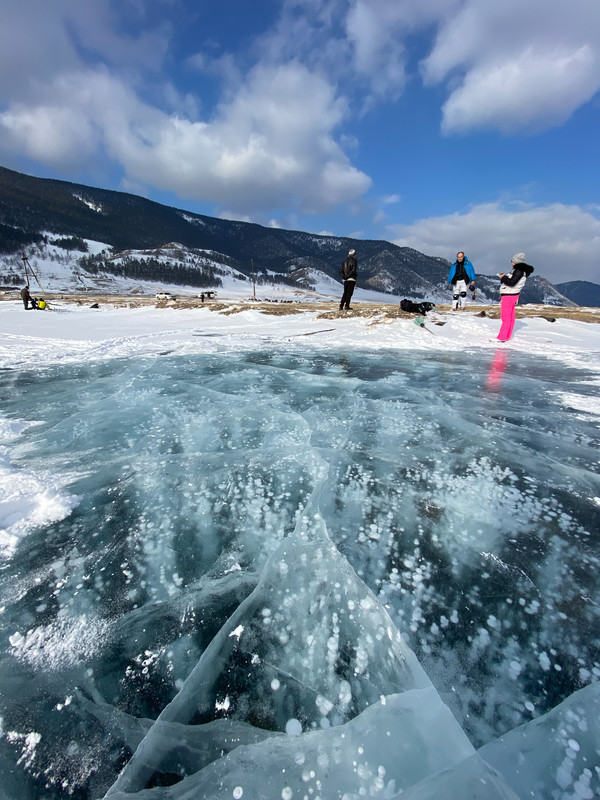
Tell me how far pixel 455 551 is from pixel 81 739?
5.26ft

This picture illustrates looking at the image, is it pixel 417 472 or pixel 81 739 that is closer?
pixel 81 739

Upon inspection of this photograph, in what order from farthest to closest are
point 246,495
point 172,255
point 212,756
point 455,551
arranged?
point 172,255 → point 246,495 → point 455,551 → point 212,756

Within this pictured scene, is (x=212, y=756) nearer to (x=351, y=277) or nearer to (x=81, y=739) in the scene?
(x=81, y=739)

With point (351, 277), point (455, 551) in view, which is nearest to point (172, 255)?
point (351, 277)

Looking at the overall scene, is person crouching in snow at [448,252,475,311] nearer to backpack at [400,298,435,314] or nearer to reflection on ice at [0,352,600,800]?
backpack at [400,298,435,314]

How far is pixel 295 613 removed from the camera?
1480 millimetres

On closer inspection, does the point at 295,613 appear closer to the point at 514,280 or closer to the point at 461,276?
the point at 514,280

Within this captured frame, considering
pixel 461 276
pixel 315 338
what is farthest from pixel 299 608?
pixel 461 276

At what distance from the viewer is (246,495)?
2275mm

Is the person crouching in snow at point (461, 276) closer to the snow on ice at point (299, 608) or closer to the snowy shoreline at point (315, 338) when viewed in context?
the snowy shoreline at point (315, 338)

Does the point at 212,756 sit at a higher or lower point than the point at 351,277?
lower

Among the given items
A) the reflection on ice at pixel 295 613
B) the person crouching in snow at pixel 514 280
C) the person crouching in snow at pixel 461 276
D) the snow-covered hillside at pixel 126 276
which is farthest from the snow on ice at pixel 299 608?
the snow-covered hillside at pixel 126 276

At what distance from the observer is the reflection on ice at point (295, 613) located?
1.06 metres

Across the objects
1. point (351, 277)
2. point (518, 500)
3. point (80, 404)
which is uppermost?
point (351, 277)
